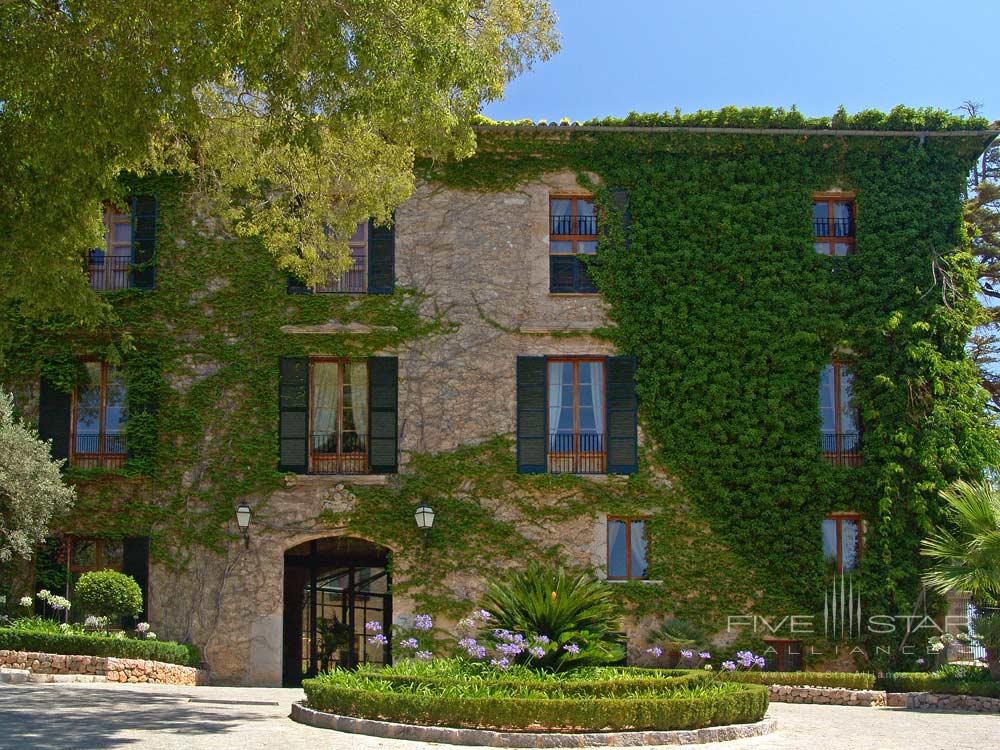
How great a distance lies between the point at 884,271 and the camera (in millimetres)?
21719

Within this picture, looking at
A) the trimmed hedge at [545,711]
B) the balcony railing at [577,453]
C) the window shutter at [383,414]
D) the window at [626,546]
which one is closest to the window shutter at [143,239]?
the window shutter at [383,414]

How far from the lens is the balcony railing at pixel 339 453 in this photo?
2153cm

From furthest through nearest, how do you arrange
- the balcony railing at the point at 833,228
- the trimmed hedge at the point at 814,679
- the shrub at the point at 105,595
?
1. the balcony railing at the point at 833,228
2. the shrub at the point at 105,595
3. the trimmed hedge at the point at 814,679

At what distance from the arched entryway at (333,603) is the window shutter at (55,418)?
4.18 meters

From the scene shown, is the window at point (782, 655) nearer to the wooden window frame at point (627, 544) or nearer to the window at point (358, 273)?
the wooden window frame at point (627, 544)

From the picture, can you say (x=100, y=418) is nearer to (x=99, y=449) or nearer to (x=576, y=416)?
(x=99, y=449)

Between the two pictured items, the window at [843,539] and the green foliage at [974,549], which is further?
the window at [843,539]

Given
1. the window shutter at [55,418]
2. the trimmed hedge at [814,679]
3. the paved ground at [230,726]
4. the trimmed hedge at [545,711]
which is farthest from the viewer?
the window shutter at [55,418]

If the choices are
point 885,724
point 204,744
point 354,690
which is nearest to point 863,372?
point 885,724

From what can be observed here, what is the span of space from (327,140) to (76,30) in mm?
4257

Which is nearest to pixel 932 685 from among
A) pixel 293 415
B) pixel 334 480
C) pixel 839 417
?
pixel 839 417

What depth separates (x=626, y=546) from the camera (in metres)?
21.4

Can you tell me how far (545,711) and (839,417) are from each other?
10.8 metres

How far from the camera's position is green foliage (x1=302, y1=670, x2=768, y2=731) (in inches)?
494
